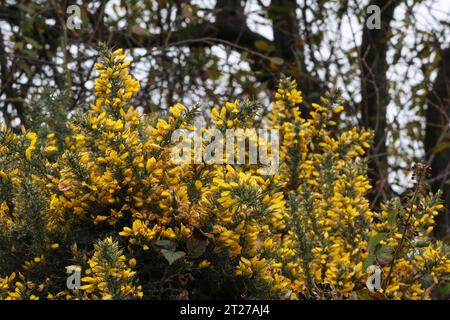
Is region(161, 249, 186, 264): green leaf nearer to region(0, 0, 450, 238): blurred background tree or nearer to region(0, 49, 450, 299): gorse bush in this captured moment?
region(0, 49, 450, 299): gorse bush

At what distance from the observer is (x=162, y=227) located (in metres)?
2.16

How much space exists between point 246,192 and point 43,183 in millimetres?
692

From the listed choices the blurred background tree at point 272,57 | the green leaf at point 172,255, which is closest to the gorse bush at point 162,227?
the green leaf at point 172,255

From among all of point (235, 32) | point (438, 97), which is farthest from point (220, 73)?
point (438, 97)

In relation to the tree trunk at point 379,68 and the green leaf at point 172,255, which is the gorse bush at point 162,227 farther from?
the tree trunk at point 379,68

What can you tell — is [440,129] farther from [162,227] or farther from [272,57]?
[162,227]

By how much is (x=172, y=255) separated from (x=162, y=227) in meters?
0.16

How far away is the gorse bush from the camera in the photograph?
2.11 m

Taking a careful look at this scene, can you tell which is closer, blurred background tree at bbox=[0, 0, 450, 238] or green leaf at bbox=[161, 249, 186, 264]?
green leaf at bbox=[161, 249, 186, 264]

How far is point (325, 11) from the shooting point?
5.60 meters

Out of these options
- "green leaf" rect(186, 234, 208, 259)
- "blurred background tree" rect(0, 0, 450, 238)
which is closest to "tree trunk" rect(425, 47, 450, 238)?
"blurred background tree" rect(0, 0, 450, 238)

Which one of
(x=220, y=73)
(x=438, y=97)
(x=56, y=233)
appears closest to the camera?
(x=56, y=233)

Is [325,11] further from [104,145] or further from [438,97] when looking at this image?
[104,145]
